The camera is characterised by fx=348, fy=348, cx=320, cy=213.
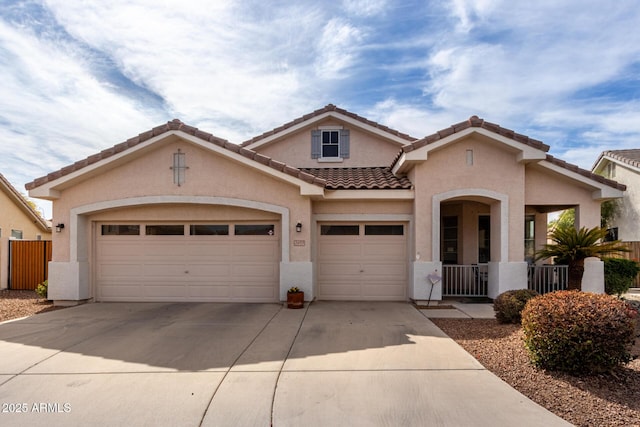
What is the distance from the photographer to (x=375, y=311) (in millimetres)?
9109

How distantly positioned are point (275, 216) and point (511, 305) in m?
6.40

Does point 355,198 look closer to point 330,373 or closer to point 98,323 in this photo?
point 330,373

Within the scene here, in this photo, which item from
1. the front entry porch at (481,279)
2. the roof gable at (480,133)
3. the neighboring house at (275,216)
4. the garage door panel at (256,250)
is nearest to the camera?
the roof gable at (480,133)

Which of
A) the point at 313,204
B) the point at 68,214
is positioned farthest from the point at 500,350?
the point at 68,214

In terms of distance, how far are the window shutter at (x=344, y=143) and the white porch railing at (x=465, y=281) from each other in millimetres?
5674

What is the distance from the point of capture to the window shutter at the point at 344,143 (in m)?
13.9

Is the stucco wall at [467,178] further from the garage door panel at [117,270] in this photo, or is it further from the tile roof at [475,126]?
the garage door panel at [117,270]

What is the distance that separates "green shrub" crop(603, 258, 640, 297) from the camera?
1055cm

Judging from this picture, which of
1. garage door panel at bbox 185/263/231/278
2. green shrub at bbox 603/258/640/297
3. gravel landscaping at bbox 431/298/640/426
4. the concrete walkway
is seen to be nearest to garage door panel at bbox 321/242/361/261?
the concrete walkway

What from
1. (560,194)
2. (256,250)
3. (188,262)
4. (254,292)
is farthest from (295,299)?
(560,194)

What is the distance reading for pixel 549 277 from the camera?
1045cm

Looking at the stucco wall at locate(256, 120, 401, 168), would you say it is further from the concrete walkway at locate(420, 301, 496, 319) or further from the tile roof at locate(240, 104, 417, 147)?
the concrete walkway at locate(420, 301, 496, 319)

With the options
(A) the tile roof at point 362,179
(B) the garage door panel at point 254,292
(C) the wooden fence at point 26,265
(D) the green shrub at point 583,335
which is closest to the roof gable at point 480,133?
(A) the tile roof at point 362,179

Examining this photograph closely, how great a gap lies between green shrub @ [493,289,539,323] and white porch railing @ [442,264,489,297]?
3103 millimetres
